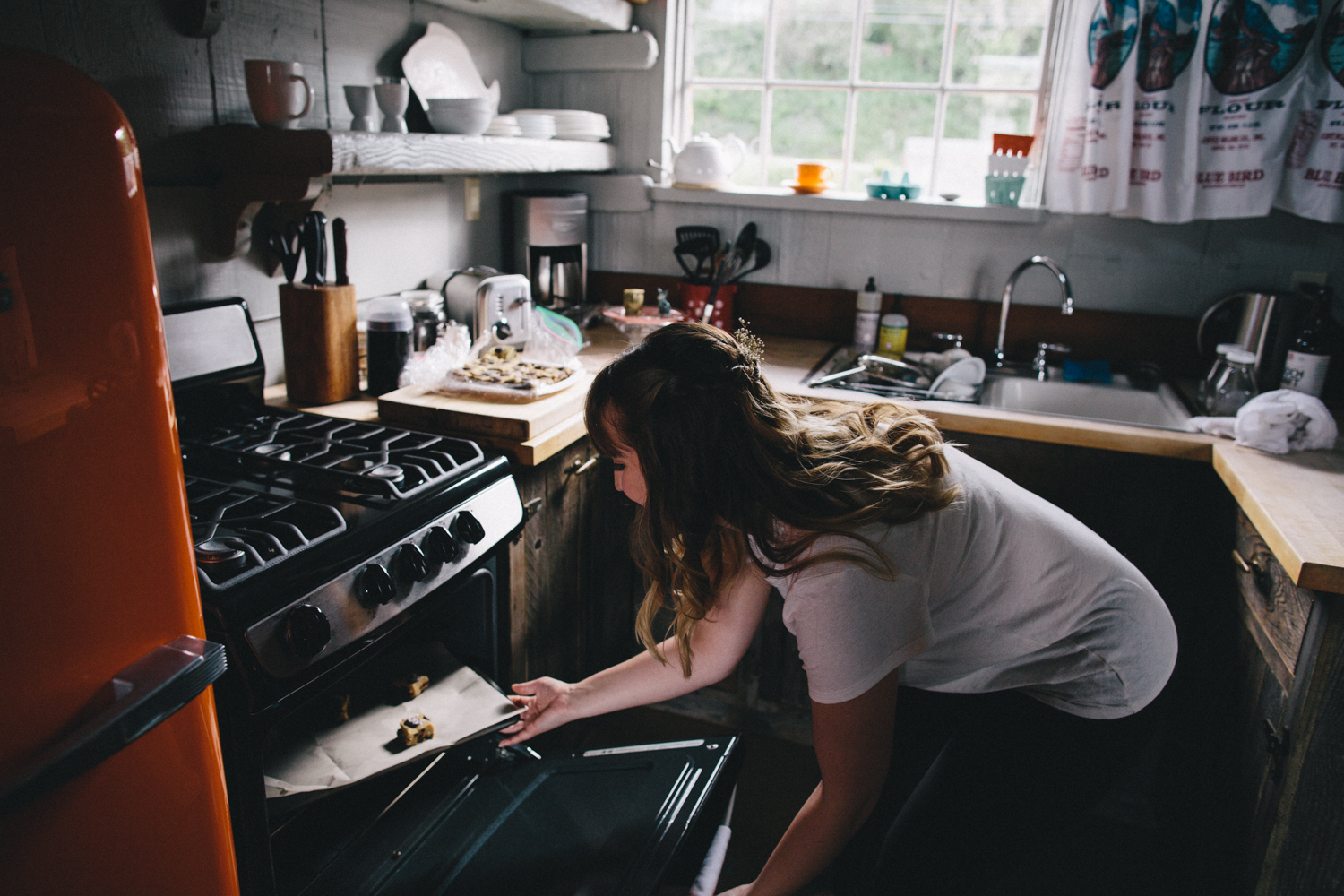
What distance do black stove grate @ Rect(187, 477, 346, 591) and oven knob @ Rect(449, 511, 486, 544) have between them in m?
0.19

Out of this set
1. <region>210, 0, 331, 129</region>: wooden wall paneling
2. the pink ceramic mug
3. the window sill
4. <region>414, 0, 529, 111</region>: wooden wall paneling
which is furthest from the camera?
the window sill

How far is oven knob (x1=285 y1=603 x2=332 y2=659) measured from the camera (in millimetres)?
971

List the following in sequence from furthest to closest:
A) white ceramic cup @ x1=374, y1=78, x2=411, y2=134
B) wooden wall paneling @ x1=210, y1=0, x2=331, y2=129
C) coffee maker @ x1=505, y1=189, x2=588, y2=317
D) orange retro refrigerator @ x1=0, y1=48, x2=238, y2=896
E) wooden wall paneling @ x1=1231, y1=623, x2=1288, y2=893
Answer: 1. coffee maker @ x1=505, y1=189, x2=588, y2=317
2. white ceramic cup @ x1=374, y1=78, x2=411, y2=134
3. wooden wall paneling @ x1=210, y1=0, x2=331, y2=129
4. wooden wall paneling @ x1=1231, y1=623, x2=1288, y2=893
5. orange retro refrigerator @ x1=0, y1=48, x2=238, y2=896

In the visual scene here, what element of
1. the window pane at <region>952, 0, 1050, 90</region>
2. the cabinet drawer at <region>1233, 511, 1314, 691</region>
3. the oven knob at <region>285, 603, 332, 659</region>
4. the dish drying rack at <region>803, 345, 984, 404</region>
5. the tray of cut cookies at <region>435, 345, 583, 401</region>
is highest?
the window pane at <region>952, 0, 1050, 90</region>

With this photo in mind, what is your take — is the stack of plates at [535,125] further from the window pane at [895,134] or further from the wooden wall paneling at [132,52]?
the window pane at [895,134]

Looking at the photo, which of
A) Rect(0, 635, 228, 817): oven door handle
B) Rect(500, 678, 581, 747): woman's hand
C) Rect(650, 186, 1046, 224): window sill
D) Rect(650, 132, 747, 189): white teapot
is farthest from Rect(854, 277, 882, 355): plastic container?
Rect(0, 635, 228, 817): oven door handle

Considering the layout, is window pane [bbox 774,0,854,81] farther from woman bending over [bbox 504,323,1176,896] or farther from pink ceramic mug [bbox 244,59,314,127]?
woman bending over [bbox 504,323,1176,896]

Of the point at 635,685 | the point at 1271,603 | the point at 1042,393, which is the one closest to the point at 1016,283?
the point at 1042,393

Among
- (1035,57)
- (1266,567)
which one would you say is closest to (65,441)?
(1266,567)

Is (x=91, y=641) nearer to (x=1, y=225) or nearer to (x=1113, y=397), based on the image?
(x=1, y=225)

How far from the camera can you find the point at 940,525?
105 cm

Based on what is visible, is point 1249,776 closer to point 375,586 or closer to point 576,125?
point 375,586

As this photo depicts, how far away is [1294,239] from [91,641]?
8.45ft

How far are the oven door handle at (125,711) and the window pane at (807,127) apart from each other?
222 centimetres
